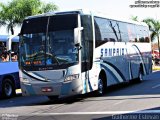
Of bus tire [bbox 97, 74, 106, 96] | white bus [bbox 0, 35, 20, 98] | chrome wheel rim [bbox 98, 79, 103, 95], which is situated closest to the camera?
chrome wheel rim [bbox 98, 79, 103, 95]

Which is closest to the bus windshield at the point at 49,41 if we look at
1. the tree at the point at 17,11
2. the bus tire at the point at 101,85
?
the bus tire at the point at 101,85

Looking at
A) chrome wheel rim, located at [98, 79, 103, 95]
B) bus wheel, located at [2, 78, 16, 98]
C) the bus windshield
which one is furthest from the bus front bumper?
bus wheel, located at [2, 78, 16, 98]

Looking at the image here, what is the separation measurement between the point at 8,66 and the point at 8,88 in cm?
101

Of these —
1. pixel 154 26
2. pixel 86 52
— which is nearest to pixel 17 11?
pixel 154 26

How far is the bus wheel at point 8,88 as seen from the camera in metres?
18.7

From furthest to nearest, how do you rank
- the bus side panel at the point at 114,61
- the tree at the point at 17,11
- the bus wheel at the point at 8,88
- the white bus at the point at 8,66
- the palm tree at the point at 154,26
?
the palm tree at the point at 154,26 → the tree at the point at 17,11 → the bus wheel at the point at 8,88 → the white bus at the point at 8,66 → the bus side panel at the point at 114,61

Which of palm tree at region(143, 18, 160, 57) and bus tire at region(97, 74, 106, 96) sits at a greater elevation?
palm tree at region(143, 18, 160, 57)

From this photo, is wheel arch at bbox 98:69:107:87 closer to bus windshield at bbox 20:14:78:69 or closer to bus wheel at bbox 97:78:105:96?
bus wheel at bbox 97:78:105:96

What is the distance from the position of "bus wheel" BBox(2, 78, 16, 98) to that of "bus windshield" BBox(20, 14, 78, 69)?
4.09 meters

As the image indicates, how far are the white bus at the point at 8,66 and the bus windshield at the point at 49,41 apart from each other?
3465 millimetres

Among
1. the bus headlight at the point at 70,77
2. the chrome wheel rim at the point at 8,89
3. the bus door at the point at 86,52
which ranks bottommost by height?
the chrome wheel rim at the point at 8,89

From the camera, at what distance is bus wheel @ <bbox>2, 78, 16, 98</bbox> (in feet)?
61.3

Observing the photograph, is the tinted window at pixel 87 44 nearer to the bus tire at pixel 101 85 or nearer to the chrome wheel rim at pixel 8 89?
the bus tire at pixel 101 85

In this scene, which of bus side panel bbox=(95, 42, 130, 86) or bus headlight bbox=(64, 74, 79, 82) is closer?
bus headlight bbox=(64, 74, 79, 82)
